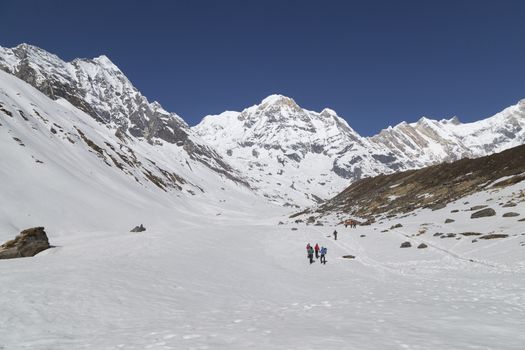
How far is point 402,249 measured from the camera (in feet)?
120

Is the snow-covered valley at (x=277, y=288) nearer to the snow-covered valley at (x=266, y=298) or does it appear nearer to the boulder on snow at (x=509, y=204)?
the snow-covered valley at (x=266, y=298)

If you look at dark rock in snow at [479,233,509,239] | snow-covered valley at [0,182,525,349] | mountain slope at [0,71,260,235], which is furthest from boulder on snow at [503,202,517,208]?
mountain slope at [0,71,260,235]

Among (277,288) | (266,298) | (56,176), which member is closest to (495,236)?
(277,288)

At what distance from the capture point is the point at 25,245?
31.3 metres

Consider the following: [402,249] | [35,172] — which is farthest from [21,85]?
[402,249]

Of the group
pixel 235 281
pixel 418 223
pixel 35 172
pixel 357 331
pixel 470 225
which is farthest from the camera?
pixel 35 172

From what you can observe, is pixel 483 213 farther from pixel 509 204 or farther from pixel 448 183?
pixel 448 183

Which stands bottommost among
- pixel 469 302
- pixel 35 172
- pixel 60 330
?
pixel 60 330

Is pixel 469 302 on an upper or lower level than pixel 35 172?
lower

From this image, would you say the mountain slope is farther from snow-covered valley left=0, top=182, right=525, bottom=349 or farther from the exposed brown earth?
the exposed brown earth

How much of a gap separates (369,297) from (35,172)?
218 feet

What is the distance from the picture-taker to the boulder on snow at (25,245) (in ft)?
97.9

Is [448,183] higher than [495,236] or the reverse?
higher

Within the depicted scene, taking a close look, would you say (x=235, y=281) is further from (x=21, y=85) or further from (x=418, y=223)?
(x=21, y=85)
